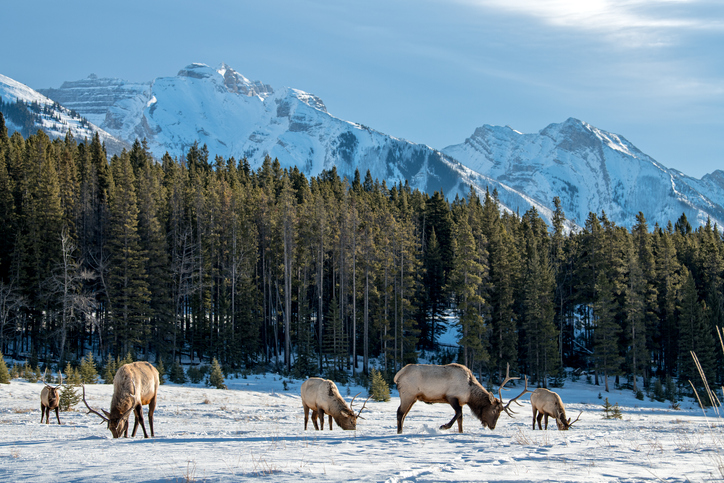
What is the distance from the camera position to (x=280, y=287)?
51.0m

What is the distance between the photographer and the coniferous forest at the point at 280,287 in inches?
1674

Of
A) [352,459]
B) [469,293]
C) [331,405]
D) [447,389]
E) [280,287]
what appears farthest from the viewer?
[280,287]

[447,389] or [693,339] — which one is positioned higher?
[447,389]

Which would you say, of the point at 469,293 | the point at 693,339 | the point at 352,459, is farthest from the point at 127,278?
the point at 693,339

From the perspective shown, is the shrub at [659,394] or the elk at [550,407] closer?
the elk at [550,407]

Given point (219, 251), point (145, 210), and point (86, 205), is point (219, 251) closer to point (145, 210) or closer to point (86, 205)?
point (145, 210)

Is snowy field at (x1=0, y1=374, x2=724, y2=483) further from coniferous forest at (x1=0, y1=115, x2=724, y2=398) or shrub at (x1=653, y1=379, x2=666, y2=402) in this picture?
shrub at (x1=653, y1=379, x2=666, y2=402)

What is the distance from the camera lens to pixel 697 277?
63938 mm

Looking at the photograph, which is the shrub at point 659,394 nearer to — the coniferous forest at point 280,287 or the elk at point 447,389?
the coniferous forest at point 280,287

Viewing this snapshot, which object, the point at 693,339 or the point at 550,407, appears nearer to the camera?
the point at 550,407

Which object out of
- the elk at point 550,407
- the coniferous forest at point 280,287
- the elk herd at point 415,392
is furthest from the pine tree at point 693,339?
the elk herd at point 415,392

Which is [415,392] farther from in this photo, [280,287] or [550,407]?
[280,287]

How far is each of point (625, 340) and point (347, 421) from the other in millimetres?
A: 49920

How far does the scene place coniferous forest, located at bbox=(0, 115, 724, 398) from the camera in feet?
140
